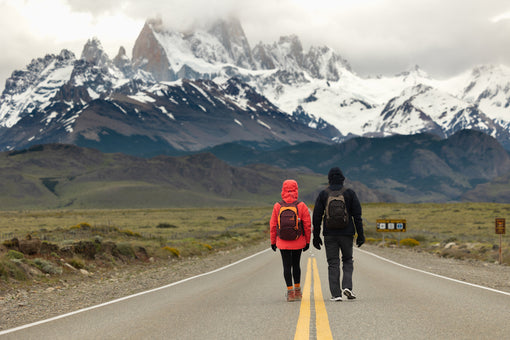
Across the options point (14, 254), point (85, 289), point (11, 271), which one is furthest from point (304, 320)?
point (14, 254)

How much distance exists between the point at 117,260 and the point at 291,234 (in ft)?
54.3

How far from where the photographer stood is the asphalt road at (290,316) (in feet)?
30.2

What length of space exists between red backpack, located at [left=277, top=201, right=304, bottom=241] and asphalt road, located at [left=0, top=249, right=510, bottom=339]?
150 cm

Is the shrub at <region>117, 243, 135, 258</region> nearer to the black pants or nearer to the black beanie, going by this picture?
the black pants

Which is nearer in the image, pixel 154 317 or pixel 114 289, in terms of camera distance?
pixel 154 317

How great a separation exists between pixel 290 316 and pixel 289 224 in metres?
2.45

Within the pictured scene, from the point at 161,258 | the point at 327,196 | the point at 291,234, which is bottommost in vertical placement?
the point at 161,258

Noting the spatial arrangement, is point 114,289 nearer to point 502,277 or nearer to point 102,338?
point 102,338

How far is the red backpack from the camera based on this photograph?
12.5m

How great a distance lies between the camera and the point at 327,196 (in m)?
12.5

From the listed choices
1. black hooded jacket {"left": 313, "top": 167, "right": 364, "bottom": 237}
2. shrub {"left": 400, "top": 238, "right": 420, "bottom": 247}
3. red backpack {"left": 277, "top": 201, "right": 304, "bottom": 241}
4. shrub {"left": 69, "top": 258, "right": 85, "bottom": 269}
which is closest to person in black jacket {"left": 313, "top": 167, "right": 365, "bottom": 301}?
black hooded jacket {"left": 313, "top": 167, "right": 364, "bottom": 237}

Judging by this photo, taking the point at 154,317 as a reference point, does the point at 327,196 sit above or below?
above

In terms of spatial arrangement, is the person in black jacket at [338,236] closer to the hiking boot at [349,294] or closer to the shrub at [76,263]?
the hiking boot at [349,294]

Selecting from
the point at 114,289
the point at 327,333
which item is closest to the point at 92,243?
the point at 114,289
